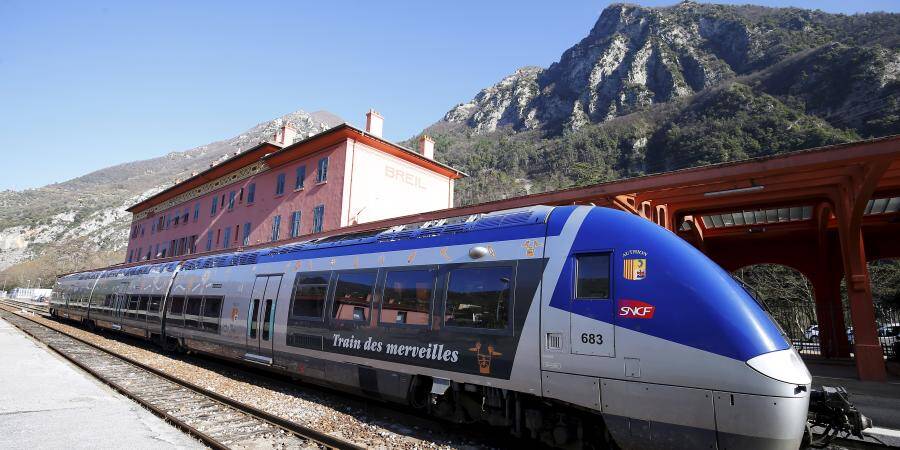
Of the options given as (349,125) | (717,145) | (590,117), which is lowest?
(349,125)

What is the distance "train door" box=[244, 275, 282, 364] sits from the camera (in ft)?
34.9

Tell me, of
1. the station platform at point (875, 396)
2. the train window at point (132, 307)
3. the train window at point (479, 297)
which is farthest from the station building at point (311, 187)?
the station platform at point (875, 396)

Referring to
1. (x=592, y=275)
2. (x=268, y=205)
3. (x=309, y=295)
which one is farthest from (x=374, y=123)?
(x=592, y=275)

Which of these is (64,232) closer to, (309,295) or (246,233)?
(246,233)

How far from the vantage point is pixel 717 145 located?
2359 inches

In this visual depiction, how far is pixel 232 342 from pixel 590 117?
333 ft

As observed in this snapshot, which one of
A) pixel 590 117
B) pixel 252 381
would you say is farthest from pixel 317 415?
pixel 590 117

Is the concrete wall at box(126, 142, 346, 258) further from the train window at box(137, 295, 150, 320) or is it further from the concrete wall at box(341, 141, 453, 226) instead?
the train window at box(137, 295, 150, 320)

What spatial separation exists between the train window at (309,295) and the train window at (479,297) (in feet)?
11.1

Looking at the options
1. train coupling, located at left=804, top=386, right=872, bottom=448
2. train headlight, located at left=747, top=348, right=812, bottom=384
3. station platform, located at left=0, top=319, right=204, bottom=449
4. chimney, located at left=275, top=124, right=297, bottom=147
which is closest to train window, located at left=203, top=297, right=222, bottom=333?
station platform, located at left=0, top=319, right=204, bottom=449

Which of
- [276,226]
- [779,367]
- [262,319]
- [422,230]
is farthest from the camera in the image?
[276,226]

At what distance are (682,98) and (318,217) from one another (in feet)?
285

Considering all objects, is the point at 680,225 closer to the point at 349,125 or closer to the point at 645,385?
the point at 645,385

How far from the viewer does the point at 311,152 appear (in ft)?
86.5
